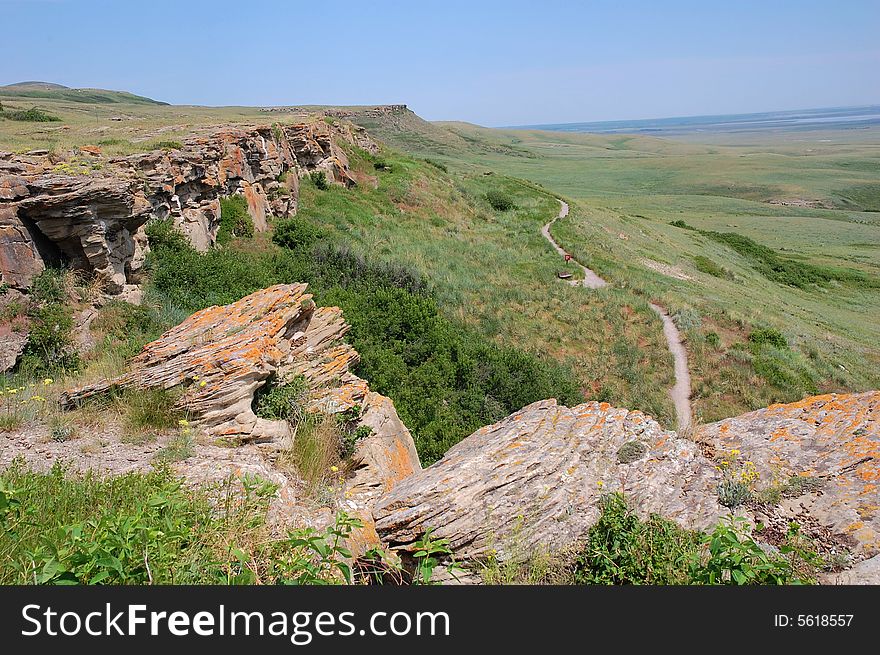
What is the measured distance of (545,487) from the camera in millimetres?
5207

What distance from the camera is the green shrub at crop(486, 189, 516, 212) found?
38.8 meters

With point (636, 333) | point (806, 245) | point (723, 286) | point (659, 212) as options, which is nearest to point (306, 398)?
point (636, 333)

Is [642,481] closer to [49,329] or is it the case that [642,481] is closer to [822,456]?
[822,456]

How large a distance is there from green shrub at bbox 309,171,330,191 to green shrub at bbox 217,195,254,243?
7804mm

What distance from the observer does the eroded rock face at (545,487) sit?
4.73 metres

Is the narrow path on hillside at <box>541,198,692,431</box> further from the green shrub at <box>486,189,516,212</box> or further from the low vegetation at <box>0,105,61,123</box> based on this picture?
the low vegetation at <box>0,105,61,123</box>

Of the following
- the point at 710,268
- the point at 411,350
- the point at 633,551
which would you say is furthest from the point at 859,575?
the point at 710,268

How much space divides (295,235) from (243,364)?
13.5 m

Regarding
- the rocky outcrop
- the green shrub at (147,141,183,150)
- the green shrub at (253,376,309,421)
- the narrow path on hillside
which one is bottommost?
the narrow path on hillside

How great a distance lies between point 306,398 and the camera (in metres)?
8.05

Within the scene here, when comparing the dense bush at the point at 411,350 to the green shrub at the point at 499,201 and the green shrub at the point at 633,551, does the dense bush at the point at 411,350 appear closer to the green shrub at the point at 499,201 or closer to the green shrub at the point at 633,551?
the green shrub at the point at 633,551

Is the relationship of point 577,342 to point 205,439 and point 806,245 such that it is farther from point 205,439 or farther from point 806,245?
point 806,245

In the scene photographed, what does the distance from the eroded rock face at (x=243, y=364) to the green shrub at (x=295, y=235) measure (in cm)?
996

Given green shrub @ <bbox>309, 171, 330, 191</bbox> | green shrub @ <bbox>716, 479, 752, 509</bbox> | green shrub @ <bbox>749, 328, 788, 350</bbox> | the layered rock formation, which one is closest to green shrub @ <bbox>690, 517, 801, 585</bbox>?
the layered rock formation
